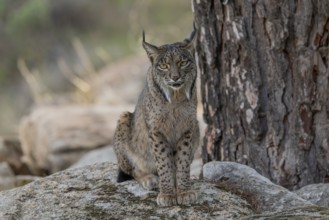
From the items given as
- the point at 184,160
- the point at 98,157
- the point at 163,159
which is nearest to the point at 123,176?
the point at 163,159

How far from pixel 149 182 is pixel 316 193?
140 centimetres

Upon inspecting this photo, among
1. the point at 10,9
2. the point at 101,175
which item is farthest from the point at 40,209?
the point at 10,9

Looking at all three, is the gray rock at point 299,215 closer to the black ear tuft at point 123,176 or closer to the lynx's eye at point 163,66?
the lynx's eye at point 163,66

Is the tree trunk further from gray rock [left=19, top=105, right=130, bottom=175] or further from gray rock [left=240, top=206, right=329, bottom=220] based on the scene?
gray rock [left=19, top=105, right=130, bottom=175]

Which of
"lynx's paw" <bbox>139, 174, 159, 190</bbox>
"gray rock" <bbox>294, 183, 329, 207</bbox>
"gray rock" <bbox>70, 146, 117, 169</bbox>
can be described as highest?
"lynx's paw" <bbox>139, 174, 159, 190</bbox>

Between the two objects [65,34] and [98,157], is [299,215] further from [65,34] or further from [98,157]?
[65,34]

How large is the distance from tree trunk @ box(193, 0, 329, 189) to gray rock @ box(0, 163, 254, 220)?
4.80ft

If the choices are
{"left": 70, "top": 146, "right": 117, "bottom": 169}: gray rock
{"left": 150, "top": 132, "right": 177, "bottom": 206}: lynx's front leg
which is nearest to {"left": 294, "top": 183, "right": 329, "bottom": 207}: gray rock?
{"left": 150, "top": 132, "right": 177, "bottom": 206}: lynx's front leg

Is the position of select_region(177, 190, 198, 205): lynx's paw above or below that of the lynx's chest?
below

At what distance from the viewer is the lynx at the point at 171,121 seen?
6.80m

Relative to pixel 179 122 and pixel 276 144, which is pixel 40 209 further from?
pixel 276 144

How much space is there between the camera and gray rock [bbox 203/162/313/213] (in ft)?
21.7

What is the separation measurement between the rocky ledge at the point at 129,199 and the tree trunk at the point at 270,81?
115 cm

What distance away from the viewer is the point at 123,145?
7.41 m
